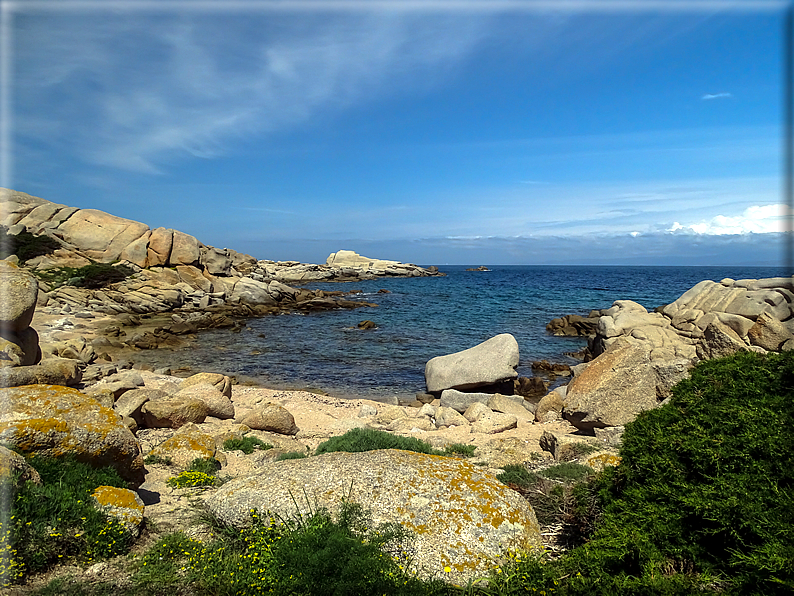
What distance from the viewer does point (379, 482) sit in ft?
16.1

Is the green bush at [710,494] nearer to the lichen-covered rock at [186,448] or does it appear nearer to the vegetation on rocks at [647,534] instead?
the vegetation on rocks at [647,534]

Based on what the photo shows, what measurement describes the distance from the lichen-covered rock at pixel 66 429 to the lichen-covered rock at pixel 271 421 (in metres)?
5.20

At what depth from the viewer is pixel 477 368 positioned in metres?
18.3

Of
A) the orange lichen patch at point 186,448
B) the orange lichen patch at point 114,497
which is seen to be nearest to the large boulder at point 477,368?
the orange lichen patch at point 186,448

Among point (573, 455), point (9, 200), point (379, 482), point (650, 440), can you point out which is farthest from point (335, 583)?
point (9, 200)

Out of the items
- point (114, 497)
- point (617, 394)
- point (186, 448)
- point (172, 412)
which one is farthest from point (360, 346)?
point (114, 497)

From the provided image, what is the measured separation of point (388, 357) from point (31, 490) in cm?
2111

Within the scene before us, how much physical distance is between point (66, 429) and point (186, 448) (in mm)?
3110

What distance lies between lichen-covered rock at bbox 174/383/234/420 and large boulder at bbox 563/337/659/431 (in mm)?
9151

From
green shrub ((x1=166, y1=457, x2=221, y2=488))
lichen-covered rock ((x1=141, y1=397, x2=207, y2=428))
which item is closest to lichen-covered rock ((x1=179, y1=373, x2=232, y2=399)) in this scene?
lichen-covered rock ((x1=141, y1=397, x2=207, y2=428))

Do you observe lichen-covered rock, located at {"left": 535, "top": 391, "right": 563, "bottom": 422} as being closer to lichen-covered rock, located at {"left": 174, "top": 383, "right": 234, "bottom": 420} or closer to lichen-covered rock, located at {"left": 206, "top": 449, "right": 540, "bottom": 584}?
lichen-covered rock, located at {"left": 206, "top": 449, "right": 540, "bottom": 584}

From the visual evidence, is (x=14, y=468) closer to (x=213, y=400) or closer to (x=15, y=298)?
(x=15, y=298)

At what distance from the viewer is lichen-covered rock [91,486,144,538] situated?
457 centimetres

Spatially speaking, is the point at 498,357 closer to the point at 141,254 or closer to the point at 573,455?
the point at 573,455
